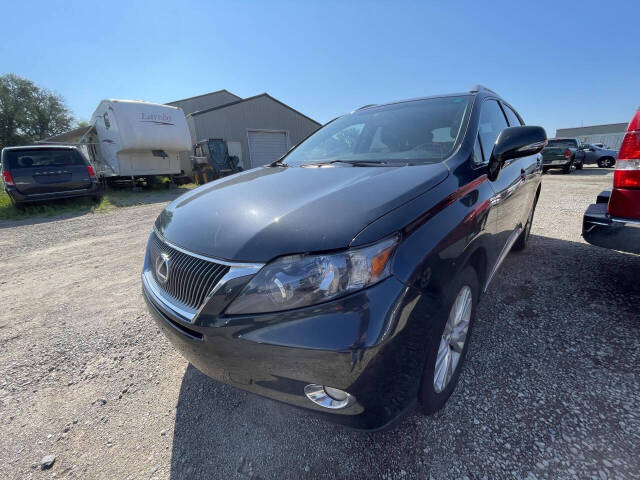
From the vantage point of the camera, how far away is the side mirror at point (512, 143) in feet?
5.84

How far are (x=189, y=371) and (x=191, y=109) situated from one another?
24.6 meters

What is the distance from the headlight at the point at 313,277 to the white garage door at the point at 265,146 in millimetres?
16973

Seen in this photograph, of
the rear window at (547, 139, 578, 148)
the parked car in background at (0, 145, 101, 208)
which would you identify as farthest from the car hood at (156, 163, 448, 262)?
the rear window at (547, 139, 578, 148)

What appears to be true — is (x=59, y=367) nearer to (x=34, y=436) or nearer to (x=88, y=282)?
(x=34, y=436)

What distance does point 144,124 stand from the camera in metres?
10.4

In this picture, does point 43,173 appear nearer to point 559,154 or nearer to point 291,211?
point 291,211

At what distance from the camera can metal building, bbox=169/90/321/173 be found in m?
15.7

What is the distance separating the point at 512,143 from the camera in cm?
179

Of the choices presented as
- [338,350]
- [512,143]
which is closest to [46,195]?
[338,350]

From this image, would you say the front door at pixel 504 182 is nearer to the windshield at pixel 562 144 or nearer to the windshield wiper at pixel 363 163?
the windshield wiper at pixel 363 163

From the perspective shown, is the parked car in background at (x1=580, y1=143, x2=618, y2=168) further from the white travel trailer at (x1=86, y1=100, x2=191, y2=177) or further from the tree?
the tree

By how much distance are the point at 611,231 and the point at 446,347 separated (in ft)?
5.06

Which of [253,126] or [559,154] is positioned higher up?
[253,126]

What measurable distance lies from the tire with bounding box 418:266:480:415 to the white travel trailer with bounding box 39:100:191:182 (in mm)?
11784
